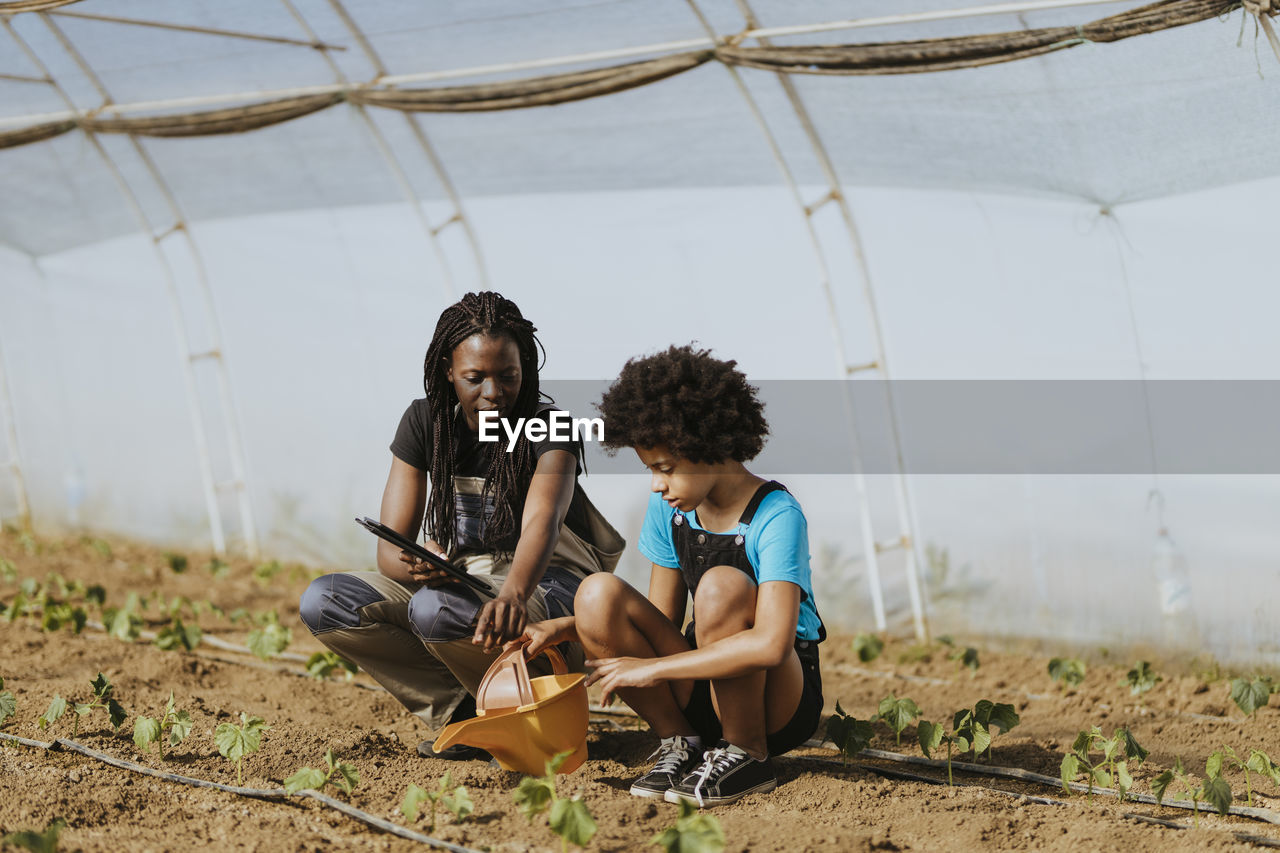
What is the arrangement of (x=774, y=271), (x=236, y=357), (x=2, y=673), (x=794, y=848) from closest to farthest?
(x=794, y=848) < (x=2, y=673) < (x=774, y=271) < (x=236, y=357)

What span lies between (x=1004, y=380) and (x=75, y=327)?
5538mm

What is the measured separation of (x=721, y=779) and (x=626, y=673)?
34cm

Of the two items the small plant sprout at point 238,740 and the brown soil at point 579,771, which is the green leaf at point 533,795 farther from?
the small plant sprout at point 238,740

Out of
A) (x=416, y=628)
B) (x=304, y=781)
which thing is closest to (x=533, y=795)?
(x=304, y=781)

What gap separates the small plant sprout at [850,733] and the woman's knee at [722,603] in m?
0.54

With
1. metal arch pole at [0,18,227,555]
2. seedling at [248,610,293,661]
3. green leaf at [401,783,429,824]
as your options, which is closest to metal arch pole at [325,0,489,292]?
metal arch pole at [0,18,227,555]

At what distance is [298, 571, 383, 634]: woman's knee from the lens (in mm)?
2793

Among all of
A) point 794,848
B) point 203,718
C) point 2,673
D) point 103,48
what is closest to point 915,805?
point 794,848

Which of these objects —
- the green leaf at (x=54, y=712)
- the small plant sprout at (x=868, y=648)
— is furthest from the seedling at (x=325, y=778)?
the small plant sprout at (x=868, y=648)

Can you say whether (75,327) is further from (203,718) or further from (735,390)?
(735,390)

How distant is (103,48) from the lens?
5.13 meters

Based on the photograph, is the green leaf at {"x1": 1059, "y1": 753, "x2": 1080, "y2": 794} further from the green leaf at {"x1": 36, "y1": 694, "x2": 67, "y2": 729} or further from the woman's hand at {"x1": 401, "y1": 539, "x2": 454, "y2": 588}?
the green leaf at {"x1": 36, "y1": 694, "x2": 67, "y2": 729}

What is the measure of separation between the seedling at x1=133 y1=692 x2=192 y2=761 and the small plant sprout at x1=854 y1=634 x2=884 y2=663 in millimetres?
2376

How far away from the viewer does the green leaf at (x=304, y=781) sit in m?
2.39
